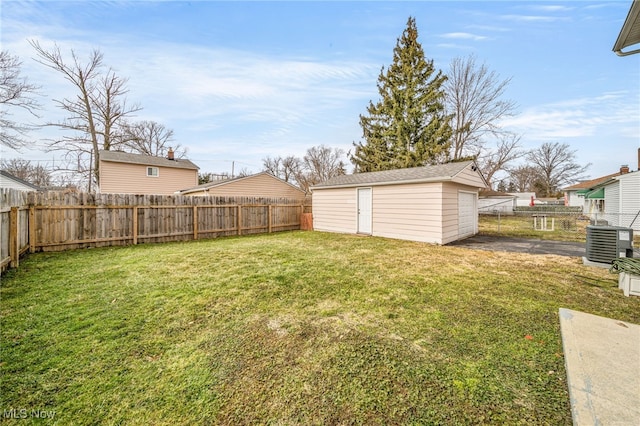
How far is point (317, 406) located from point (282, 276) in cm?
305

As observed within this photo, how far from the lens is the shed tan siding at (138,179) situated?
56.2 feet

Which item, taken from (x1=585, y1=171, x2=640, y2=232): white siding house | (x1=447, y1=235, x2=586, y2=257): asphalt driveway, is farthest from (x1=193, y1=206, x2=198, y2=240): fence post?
(x1=585, y1=171, x2=640, y2=232): white siding house

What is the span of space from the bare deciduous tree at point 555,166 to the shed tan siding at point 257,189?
3658 centimetres

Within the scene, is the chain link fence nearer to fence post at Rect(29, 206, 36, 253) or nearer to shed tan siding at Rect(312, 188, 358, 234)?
shed tan siding at Rect(312, 188, 358, 234)

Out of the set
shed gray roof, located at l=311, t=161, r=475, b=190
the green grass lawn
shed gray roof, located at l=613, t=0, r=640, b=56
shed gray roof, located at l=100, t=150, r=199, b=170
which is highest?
shed gray roof, located at l=100, t=150, r=199, b=170

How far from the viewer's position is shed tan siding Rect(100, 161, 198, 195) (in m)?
17.1

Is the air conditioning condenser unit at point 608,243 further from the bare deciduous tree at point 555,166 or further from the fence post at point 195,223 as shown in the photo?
the bare deciduous tree at point 555,166

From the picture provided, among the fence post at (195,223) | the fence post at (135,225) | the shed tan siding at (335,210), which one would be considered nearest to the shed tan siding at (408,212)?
the shed tan siding at (335,210)

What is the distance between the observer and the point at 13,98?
1423 centimetres

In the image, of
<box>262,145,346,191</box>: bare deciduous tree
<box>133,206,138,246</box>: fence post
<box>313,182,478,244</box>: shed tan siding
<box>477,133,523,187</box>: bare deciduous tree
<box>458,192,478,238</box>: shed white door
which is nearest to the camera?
<box>133,206,138,246</box>: fence post

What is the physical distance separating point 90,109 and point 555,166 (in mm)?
55980

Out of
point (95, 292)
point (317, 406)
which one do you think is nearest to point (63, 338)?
point (95, 292)

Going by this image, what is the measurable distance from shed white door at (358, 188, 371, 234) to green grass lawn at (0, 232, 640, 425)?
5763 millimetres

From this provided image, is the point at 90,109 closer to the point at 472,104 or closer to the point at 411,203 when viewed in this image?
the point at 411,203
